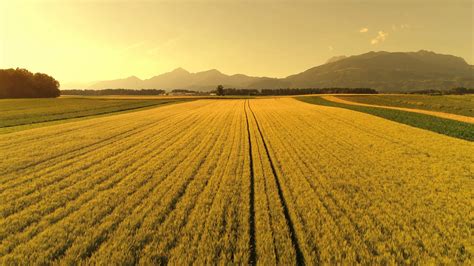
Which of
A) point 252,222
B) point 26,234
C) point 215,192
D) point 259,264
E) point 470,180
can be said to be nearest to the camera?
point 259,264

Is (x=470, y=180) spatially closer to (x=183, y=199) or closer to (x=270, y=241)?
(x=270, y=241)

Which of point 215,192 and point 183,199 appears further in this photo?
point 215,192

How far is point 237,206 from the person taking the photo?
5.75 metres

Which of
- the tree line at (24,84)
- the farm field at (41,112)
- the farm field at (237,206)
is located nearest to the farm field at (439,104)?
the farm field at (237,206)

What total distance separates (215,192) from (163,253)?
107 inches

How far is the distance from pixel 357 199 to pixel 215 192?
410cm

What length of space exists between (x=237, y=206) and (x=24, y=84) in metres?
104

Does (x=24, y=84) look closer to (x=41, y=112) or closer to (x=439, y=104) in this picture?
(x=41, y=112)

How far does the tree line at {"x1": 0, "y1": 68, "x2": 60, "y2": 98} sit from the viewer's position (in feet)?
239

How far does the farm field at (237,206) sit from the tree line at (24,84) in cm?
9160

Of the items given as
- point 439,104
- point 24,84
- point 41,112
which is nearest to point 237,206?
point 41,112

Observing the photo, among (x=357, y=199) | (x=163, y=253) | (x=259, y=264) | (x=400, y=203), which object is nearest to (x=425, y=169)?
(x=400, y=203)

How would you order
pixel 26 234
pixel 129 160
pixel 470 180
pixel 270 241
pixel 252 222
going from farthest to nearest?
pixel 129 160 < pixel 470 180 < pixel 252 222 < pixel 26 234 < pixel 270 241

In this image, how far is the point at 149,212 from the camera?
5.46 meters
